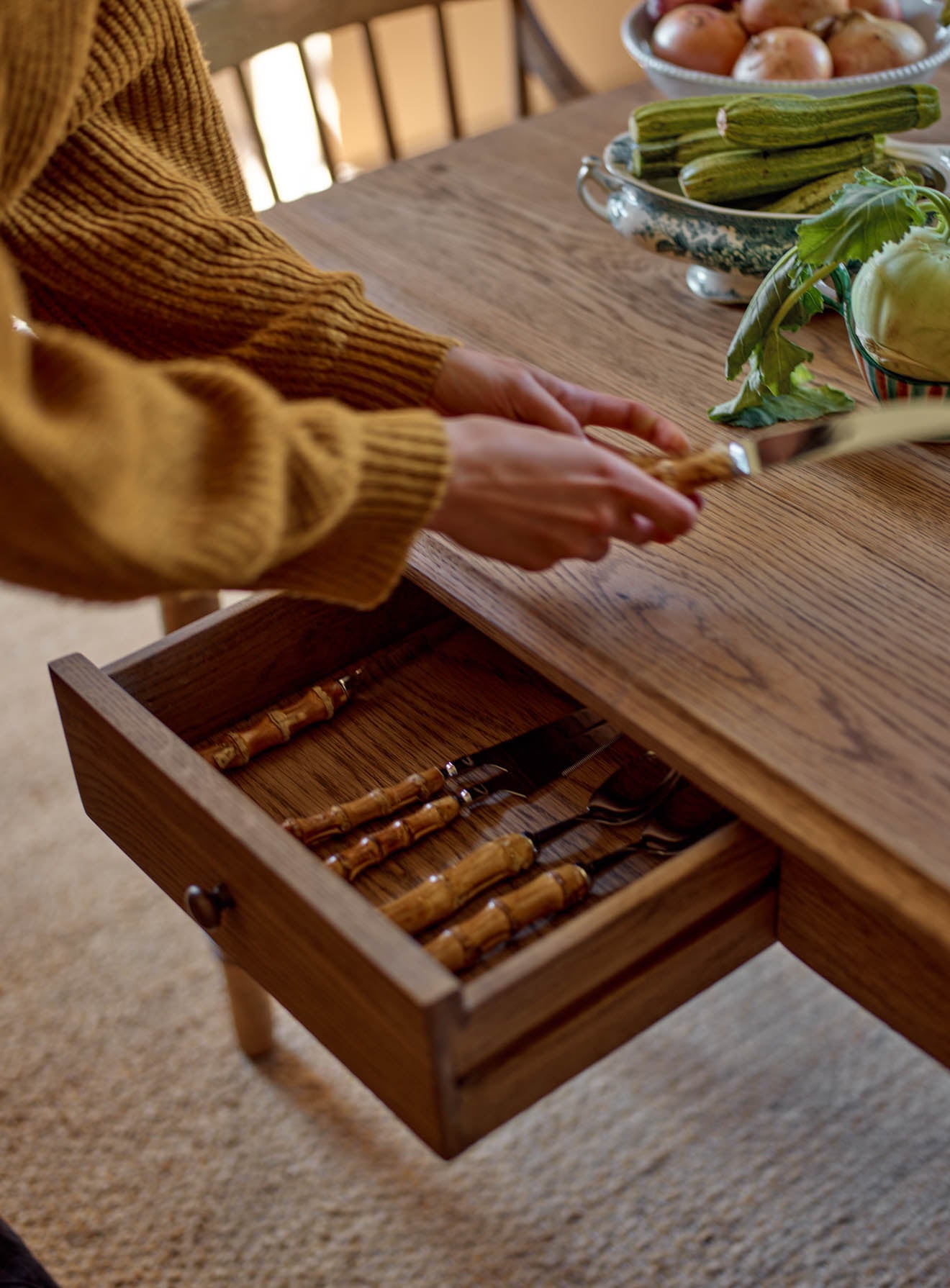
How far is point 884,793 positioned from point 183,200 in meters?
0.52

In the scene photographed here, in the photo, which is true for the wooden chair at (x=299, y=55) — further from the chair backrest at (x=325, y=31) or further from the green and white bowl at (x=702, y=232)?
the green and white bowl at (x=702, y=232)

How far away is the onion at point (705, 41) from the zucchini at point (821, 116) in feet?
0.49

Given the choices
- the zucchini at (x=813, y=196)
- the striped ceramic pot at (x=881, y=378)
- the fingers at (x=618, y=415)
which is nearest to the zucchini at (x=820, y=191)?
the zucchini at (x=813, y=196)

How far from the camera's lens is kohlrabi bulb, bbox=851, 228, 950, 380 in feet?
2.26

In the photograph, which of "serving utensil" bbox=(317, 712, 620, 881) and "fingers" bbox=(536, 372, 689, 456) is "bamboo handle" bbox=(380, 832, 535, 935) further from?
"fingers" bbox=(536, 372, 689, 456)

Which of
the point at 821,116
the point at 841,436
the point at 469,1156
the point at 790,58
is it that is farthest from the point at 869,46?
the point at 469,1156

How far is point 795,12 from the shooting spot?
Result: 1.04m

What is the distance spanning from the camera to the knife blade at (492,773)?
69 cm

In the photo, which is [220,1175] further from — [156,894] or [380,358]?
[380,358]

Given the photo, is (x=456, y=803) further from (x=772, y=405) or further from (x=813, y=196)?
(x=813, y=196)

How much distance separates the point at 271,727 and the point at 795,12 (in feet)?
2.45

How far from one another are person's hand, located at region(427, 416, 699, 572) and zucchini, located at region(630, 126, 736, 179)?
1.36ft

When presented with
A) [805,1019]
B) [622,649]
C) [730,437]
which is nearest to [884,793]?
[622,649]

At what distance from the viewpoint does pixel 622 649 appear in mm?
634
